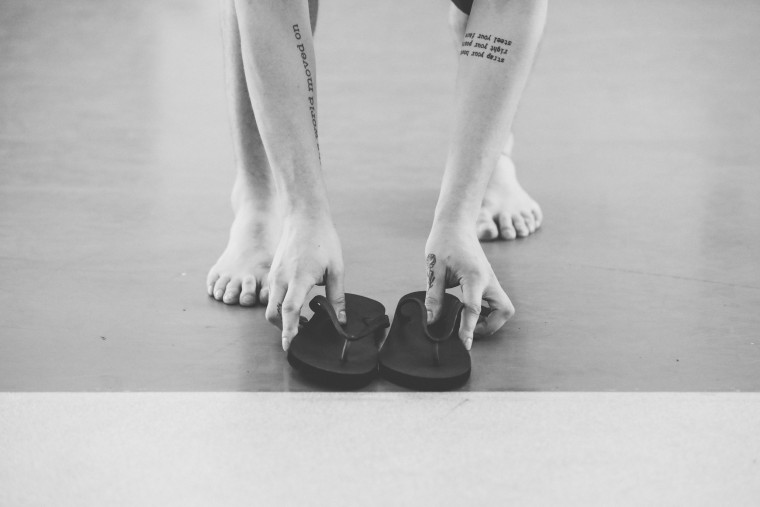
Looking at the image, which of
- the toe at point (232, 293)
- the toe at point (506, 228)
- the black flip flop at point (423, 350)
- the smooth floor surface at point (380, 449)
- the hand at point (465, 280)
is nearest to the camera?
the smooth floor surface at point (380, 449)

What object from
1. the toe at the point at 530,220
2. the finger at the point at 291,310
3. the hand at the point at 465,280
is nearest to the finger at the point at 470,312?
the hand at the point at 465,280

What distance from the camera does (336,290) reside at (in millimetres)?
1268

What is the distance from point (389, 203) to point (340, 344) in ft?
2.45

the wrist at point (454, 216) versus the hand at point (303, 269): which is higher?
the wrist at point (454, 216)

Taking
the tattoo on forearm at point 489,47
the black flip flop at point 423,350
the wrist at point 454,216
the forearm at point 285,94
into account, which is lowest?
the black flip flop at point 423,350

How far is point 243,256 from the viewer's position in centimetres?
149

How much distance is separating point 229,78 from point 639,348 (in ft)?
2.89

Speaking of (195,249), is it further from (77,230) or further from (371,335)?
(371,335)

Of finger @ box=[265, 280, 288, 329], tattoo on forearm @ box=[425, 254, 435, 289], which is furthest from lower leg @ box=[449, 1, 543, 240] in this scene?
finger @ box=[265, 280, 288, 329]

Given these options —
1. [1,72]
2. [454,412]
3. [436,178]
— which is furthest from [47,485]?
[1,72]

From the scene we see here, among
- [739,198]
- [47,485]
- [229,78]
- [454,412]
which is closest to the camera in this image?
[47,485]

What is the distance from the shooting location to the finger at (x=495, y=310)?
50.1 inches

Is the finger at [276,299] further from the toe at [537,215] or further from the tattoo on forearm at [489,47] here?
the toe at [537,215]

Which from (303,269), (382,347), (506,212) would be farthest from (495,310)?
(506,212)
